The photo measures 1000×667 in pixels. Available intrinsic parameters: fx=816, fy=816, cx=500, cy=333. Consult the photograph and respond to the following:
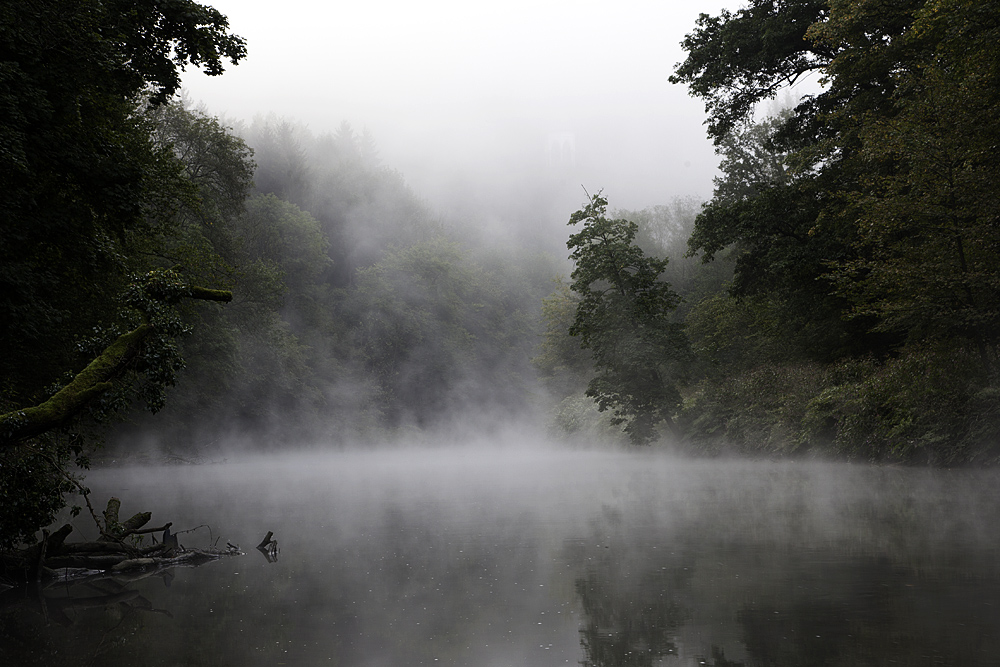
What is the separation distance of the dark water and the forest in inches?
96.7

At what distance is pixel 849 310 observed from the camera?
995 inches

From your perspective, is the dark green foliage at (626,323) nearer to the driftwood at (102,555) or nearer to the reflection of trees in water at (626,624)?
the driftwood at (102,555)

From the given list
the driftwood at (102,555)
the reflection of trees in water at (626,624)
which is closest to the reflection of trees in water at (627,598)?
the reflection of trees in water at (626,624)

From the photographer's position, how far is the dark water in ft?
21.1

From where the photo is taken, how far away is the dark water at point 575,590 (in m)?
6.43

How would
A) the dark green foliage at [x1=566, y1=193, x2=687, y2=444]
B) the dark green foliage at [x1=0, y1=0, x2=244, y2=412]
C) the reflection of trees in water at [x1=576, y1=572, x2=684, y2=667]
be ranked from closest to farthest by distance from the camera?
the reflection of trees in water at [x1=576, y1=572, x2=684, y2=667]
the dark green foliage at [x1=0, y1=0, x2=244, y2=412]
the dark green foliage at [x1=566, y1=193, x2=687, y2=444]

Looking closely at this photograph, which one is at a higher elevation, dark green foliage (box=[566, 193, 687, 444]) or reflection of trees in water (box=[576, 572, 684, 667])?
dark green foliage (box=[566, 193, 687, 444])

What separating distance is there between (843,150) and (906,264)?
30.2 ft

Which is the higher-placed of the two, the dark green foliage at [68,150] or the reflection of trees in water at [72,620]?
the dark green foliage at [68,150]

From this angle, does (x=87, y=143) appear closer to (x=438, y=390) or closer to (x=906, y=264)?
(x=906, y=264)

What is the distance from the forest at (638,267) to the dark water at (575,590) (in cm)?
246

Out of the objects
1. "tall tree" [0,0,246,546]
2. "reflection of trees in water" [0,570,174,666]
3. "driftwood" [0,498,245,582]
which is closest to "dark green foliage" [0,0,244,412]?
"tall tree" [0,0,246,546]

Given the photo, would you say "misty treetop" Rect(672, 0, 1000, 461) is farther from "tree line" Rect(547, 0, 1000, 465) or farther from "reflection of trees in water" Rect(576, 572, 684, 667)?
"reflection of trees in water" Rect(576, 572, 684, 667)

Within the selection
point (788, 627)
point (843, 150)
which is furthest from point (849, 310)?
point (788, 627)
